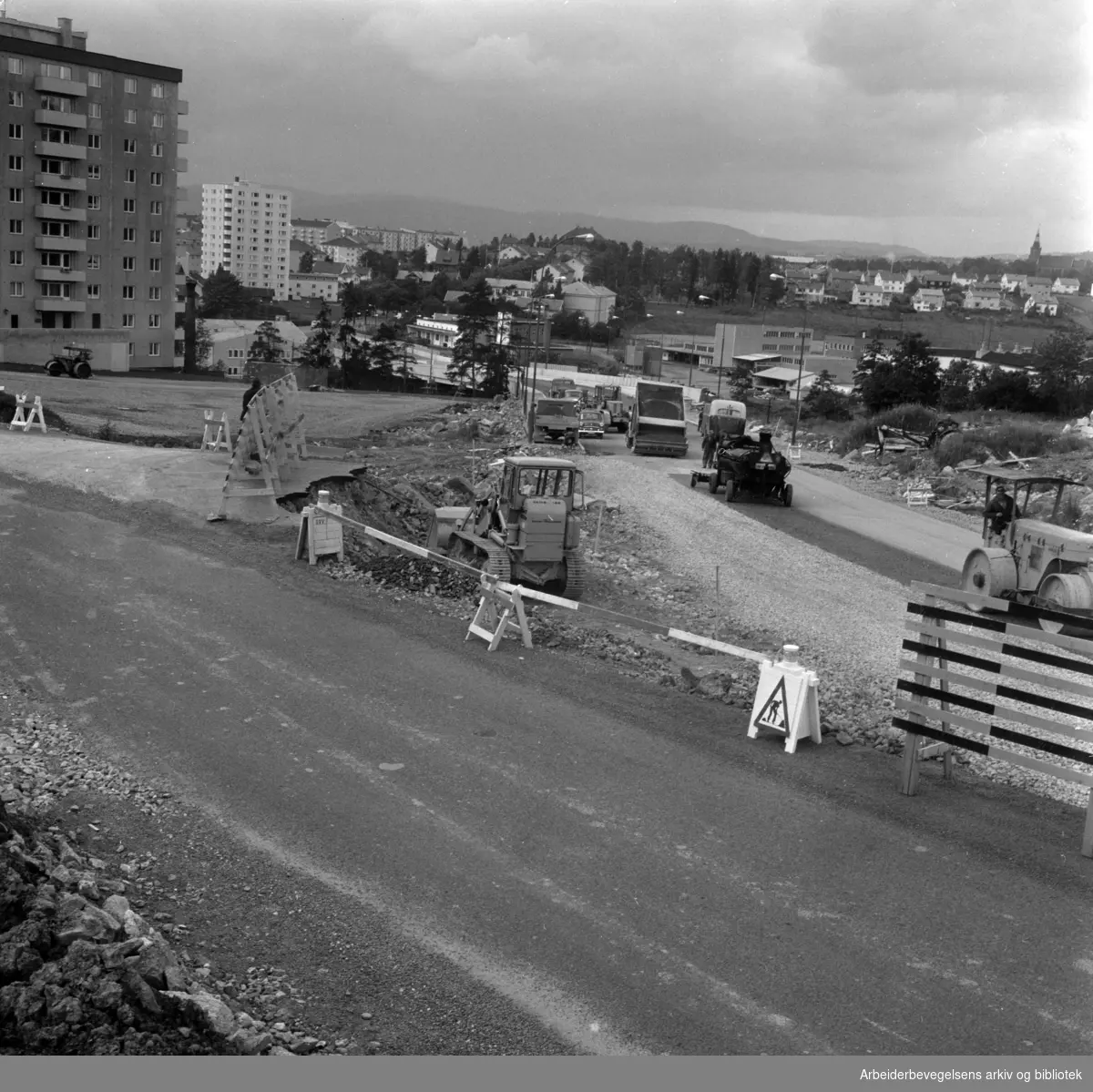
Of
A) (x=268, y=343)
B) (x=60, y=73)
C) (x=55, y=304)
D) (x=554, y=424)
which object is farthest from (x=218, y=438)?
(x=268, y=343)

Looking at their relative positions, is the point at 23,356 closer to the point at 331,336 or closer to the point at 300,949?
the point at 331,336

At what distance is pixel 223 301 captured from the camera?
5162 inches

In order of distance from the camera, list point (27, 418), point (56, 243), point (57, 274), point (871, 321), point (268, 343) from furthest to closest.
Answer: point (871, 321) < point (268, 343) < point (57, 274) < point (56, 243) < point (27, 418)

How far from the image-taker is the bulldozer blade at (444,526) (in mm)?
17531

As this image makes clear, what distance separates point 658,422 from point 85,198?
42300 millimetres

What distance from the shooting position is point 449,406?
161 feet

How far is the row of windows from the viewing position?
61969mm

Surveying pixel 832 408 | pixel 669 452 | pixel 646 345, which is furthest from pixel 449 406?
pixel 646 345

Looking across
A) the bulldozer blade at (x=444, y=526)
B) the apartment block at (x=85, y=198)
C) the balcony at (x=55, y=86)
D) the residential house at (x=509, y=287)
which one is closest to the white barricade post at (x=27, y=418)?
the bulldozer blade at (x=444, y=526)

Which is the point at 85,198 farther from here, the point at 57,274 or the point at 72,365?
the point at 72,365

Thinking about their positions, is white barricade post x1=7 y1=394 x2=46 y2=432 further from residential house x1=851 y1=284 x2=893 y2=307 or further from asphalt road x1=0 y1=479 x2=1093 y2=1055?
residential house x1=851 y1=284 x2=893 y2=307

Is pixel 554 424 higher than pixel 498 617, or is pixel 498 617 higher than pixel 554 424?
pixel 554 424

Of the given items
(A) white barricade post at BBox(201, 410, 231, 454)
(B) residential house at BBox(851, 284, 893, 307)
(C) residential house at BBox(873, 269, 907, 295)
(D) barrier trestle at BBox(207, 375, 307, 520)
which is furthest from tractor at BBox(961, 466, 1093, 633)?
(B) residential house at BBox(851, 284, 893, 307)

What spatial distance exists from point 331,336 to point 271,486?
78790 millimetres
